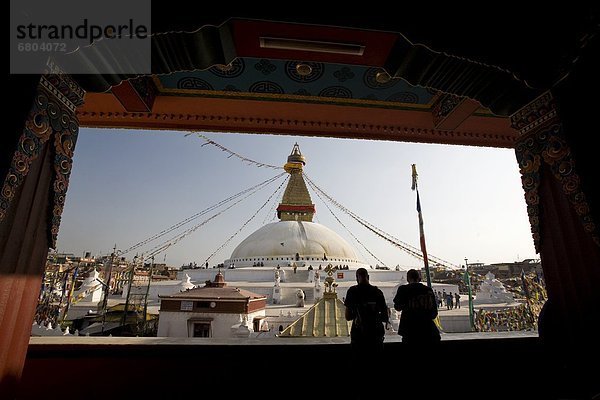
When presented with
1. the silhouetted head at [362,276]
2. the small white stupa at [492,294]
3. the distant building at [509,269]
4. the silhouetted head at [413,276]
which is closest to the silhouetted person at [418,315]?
the silhouetted head at [413,276]

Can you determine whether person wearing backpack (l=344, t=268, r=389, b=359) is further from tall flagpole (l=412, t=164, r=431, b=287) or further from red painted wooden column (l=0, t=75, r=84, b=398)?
tall flagpole (l=412, t=164, r=431, b=287)

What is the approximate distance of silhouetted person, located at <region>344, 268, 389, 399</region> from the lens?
1.98 metres

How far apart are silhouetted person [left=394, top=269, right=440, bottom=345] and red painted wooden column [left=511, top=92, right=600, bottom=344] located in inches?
33.9

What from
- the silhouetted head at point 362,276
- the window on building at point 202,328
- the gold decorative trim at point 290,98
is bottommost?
the window on building at point 202,328

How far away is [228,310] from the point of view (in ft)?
28.7

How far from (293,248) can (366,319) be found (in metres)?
20.4

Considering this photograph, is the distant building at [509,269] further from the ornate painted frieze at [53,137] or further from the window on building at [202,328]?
the ornate painted frieze at [53,137]

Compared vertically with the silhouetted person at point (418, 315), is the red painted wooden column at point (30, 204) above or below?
above

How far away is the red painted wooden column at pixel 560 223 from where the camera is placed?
6.06 ft

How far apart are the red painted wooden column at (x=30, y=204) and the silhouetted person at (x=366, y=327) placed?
2069 millimetres

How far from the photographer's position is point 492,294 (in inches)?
484

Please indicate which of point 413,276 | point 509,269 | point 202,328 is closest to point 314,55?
point 413,276

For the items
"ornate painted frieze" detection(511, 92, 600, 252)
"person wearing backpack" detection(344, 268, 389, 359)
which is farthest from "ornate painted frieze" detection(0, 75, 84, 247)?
"ornate painted frieze" detection(511, 92, 600, 252)

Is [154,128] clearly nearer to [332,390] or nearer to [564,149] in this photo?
[332,390]
